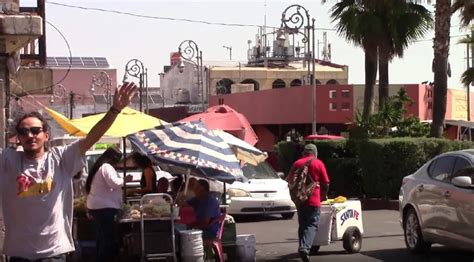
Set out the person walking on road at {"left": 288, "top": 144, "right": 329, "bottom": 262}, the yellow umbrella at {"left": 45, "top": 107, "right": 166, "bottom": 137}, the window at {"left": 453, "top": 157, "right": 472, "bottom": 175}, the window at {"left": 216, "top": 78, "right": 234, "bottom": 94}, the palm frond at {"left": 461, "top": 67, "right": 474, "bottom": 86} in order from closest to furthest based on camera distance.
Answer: the window at {"left": 453, "top": 157, "right": 472, "bottom": 175} → the person walking on road at {"left": 288, "top": 144, "right": 329, "bottom": 262} → the yellow umbrella at {"left": 45, "top": 107, "right": 166, "bottom": 137} → the palm frond at {"left": 461, "top": 67, "right": 474, "bottom": 86} → the window at {"left": 216, "top": 78, "right": 234, "bottom": 94}

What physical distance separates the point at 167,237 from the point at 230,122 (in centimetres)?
855

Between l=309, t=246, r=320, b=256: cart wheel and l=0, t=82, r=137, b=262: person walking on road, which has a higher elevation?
l=0, t=82, r=137, b=262: person walking on road

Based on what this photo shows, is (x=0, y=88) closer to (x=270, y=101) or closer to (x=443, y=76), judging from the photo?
(x=443, y=76)

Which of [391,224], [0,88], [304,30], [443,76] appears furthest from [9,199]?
[304,30]

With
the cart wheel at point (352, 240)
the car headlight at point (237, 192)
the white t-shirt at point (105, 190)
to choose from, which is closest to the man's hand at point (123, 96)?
the white t-shirt at point (105, 190)

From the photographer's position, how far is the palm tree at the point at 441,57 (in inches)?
894

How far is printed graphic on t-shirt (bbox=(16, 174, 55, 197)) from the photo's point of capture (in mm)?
5055

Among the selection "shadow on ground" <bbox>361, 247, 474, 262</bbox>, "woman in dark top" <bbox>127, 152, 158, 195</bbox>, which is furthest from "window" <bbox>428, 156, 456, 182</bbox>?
"woman in dark top" <bbox>127, 152, 158, 195</bbox>

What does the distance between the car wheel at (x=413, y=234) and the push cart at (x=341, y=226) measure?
2.30 ft

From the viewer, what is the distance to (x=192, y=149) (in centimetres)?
957

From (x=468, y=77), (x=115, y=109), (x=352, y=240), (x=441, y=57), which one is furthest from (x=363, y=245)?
(x=468, y=77)

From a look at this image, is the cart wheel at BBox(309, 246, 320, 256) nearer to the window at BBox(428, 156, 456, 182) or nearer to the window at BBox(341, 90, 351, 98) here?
the window at BBox(428, 156, 456, 182)

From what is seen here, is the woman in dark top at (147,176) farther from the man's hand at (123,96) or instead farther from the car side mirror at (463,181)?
the man's hand at (123,96)

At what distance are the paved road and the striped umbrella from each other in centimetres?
292
